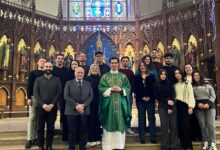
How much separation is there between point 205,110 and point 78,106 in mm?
2441

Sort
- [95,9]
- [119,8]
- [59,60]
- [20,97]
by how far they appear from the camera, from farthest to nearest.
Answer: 1. [119,8]
2. [95,9]
3. [20,97]
4. [59,60]

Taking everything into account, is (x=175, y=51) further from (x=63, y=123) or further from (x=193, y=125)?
(x=63, y=123)

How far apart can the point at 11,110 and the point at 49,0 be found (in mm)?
8010

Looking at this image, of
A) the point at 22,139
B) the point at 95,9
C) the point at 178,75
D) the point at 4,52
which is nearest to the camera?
the point at 178,75

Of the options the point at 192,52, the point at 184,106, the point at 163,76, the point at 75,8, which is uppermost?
the point at 75,8

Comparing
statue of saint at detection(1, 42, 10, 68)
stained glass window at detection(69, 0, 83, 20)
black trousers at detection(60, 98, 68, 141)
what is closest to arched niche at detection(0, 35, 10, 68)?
statue of saint at detection(1, 42, 10, 68)

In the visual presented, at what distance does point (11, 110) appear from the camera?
1312 centimetres

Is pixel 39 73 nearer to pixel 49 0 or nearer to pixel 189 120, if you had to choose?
pixel 189 120

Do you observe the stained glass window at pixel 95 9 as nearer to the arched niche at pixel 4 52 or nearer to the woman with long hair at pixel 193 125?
the arched niche at pixel 4 52

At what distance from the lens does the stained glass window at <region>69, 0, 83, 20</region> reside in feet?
58.2

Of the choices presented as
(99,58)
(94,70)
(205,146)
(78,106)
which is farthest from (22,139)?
(205,146)

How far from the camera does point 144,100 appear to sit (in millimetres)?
5145

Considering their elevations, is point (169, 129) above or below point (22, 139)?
above

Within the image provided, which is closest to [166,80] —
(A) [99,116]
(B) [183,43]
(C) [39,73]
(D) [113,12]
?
(A) [99,116]
